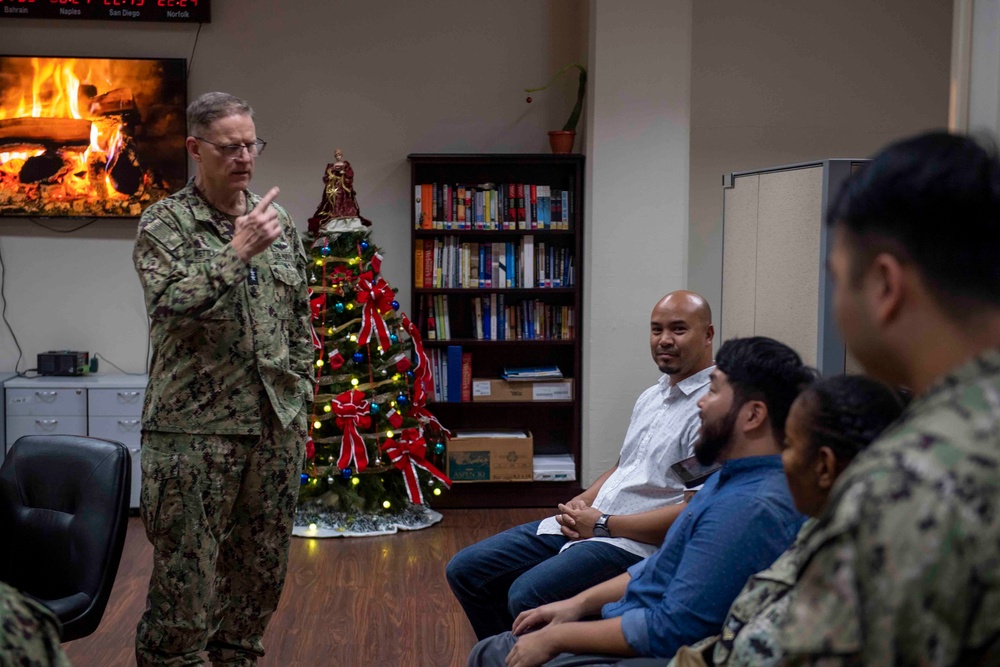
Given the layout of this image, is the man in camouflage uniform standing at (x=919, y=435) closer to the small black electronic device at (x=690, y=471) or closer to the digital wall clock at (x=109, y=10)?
the small black electronic device at (x=690, y=471)

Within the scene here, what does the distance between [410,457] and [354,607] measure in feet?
3.88

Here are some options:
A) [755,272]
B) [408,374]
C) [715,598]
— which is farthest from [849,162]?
[408,374]

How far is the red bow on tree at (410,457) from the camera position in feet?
15.4

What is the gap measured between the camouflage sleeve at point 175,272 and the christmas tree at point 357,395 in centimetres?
225

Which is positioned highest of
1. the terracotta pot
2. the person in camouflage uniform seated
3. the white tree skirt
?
the terracotta pot

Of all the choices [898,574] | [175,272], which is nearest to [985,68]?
[898,574]

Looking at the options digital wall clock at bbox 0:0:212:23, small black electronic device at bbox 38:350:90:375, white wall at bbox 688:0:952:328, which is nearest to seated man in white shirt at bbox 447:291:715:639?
white wall at bbox 688:0:952:328

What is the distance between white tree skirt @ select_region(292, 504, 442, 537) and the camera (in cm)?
457

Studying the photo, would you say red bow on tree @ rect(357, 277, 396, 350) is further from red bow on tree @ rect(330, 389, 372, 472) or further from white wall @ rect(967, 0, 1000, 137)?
white wall @ rect(967, 0, 1000, 137)

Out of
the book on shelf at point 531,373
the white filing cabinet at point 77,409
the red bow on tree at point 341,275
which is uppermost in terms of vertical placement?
the red bow on tree at point 341,275

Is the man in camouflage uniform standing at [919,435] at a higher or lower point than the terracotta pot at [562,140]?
lower

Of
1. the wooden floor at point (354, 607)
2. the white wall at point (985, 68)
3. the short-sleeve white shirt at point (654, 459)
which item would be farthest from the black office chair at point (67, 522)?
the white wall at point (985, 68)

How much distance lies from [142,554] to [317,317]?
1348 millimetres

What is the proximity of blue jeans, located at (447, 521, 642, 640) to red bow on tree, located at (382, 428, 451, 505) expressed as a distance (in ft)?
6.57
